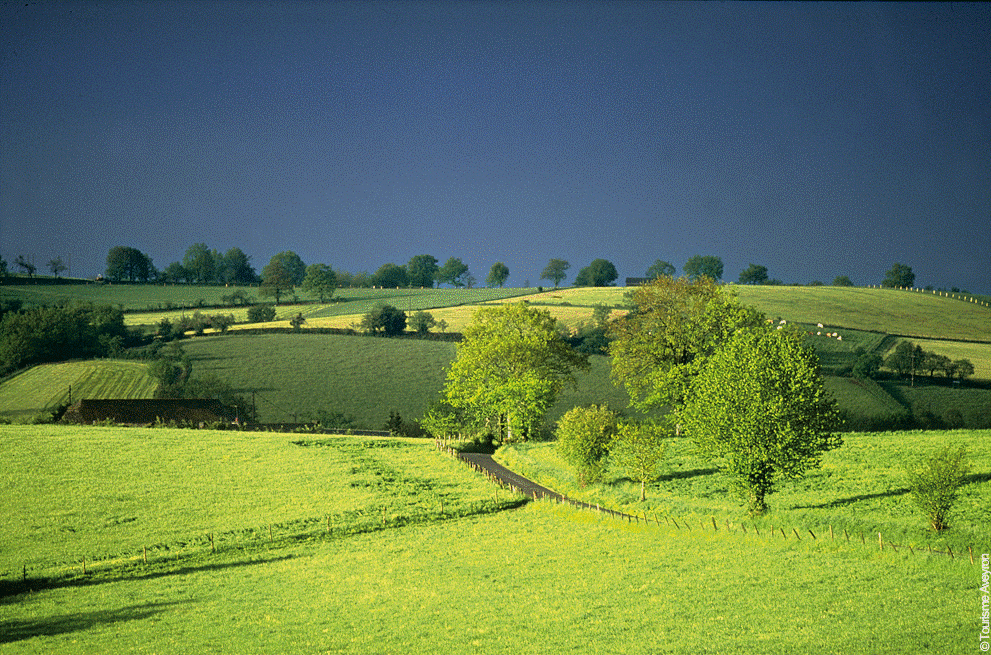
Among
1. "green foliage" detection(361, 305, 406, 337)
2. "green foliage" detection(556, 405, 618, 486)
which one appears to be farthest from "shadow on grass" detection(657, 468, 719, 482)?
"green foliage" detection(361, 305, 406, 337)

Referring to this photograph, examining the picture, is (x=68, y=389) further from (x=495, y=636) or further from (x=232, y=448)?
(x=495, y=636)

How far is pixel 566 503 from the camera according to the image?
4531 cm

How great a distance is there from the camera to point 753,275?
172 metres

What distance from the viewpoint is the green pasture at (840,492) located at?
3159cm

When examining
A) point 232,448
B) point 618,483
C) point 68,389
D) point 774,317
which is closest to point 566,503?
point 618,483

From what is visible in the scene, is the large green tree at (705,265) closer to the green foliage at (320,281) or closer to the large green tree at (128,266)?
the green foliage at (320,281)

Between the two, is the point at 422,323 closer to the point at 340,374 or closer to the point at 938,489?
the point at 340,374

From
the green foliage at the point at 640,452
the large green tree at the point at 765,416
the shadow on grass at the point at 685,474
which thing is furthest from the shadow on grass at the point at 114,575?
the shadow on grass at the point at 685,474

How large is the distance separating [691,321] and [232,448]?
4110cm

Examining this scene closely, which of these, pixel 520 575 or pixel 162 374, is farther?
pixel 162 374

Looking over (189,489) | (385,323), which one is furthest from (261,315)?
(189,489)

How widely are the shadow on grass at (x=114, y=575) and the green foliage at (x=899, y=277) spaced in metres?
154

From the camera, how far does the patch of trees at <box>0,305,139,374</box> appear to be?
99438mm

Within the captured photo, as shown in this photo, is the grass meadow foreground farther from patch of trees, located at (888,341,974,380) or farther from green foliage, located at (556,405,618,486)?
patch of trees, located at (888,341,974,380)
